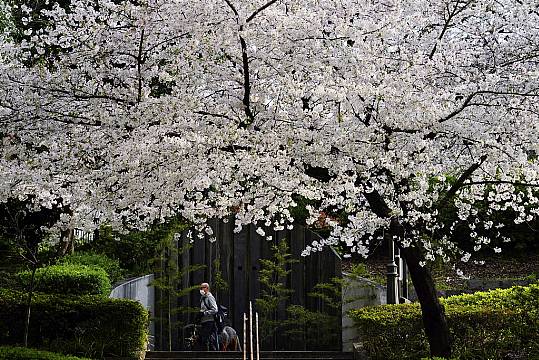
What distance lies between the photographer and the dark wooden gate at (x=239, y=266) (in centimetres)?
1275

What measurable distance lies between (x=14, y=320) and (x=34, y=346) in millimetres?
391

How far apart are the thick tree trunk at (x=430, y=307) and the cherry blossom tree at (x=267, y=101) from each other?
0.67ft

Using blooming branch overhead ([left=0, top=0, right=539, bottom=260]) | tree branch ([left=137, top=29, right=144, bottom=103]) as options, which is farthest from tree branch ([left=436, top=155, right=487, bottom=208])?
tree branch ([left=137, top=29, right=144, bottom=103])

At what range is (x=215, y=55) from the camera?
261 inches

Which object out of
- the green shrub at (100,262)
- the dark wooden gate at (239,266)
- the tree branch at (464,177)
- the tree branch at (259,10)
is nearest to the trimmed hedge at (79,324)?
the green shrub at (100,262)

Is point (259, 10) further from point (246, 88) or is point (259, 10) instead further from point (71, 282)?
point (71, 282)

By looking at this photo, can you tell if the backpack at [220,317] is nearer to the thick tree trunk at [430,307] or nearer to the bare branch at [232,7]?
the thick tree trunk at [430,307]

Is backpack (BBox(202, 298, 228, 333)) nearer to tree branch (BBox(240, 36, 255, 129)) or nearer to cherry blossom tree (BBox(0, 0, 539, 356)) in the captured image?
cherry blossom tree (BBox(0, 0, 539, 356))

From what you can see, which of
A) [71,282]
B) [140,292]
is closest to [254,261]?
[140,292]

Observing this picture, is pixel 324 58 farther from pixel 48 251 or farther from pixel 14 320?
pixel 48 251

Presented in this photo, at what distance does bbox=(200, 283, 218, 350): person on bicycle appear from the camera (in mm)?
11742

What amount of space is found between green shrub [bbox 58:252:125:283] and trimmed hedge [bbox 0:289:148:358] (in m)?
1.77

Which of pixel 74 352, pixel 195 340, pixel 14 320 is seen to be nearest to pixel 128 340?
pixel 74 352

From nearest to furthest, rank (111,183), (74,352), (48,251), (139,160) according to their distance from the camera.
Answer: (139,160) < (111,183) < (74,352) < (48,251)
